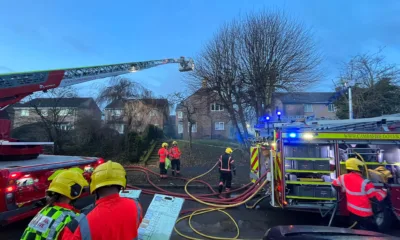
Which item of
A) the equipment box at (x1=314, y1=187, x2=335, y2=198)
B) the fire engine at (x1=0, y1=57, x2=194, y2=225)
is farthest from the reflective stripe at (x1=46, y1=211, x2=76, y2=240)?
the equipment box at (x1=314, y1=187, x2=335, y2=198)

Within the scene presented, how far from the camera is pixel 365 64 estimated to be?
14.5 metres

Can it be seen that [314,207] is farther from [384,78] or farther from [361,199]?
[384,78]

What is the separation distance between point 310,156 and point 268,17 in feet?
34.7

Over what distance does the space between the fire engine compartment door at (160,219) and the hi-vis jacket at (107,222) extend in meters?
1.14

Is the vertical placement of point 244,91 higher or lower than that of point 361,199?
higher

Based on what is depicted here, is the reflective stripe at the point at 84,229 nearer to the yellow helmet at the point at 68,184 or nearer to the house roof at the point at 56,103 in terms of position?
the yellow helmet at the point at 68,184

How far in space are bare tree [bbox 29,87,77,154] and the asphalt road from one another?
10.4 metres

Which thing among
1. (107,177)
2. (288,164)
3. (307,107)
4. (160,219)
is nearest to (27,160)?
(160,219)

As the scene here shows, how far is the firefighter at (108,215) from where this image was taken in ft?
5.05

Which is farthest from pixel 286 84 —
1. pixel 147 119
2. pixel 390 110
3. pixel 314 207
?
pixel 314 207

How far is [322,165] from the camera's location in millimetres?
5125

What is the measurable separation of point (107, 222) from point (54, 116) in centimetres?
1540

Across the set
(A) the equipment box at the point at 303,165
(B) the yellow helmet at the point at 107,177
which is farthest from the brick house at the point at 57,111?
(B) the yellow helmet at the point at 107,177

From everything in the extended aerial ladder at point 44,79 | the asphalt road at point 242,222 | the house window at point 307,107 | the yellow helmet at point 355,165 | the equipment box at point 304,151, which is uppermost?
the house window at point 307,107
